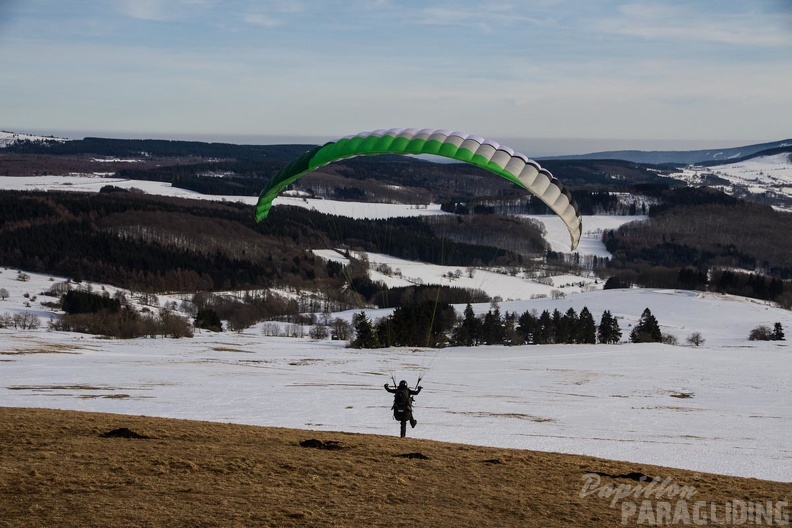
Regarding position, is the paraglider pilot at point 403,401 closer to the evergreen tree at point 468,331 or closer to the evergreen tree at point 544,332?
the evergreen tree at point 468,331

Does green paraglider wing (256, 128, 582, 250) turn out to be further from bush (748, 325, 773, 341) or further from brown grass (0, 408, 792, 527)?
bush (748, 325, 773, 341)

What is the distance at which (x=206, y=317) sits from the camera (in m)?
86.8

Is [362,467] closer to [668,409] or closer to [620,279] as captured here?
[668,409]

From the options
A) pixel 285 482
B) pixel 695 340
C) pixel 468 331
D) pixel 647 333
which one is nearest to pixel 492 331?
pixel 468 331

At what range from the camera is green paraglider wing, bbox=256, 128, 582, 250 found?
16266mm

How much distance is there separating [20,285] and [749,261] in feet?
547

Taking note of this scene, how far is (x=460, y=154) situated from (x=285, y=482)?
7715 millimetres

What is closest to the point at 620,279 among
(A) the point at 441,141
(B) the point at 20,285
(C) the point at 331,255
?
(C) the point at 331,255

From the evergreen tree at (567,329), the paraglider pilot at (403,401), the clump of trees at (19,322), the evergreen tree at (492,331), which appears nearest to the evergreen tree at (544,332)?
the evergreen tree at (567,329)

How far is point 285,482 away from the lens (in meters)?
12.0

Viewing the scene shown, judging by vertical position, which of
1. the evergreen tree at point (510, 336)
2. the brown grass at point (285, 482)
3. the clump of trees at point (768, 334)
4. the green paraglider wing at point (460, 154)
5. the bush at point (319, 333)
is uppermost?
the green paraglider wing at point (460, 154)

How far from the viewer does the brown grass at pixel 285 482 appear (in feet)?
33.7

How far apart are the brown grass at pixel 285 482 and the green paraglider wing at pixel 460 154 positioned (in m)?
5.52

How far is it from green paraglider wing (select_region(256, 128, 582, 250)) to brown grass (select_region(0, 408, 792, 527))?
552 centimetres
